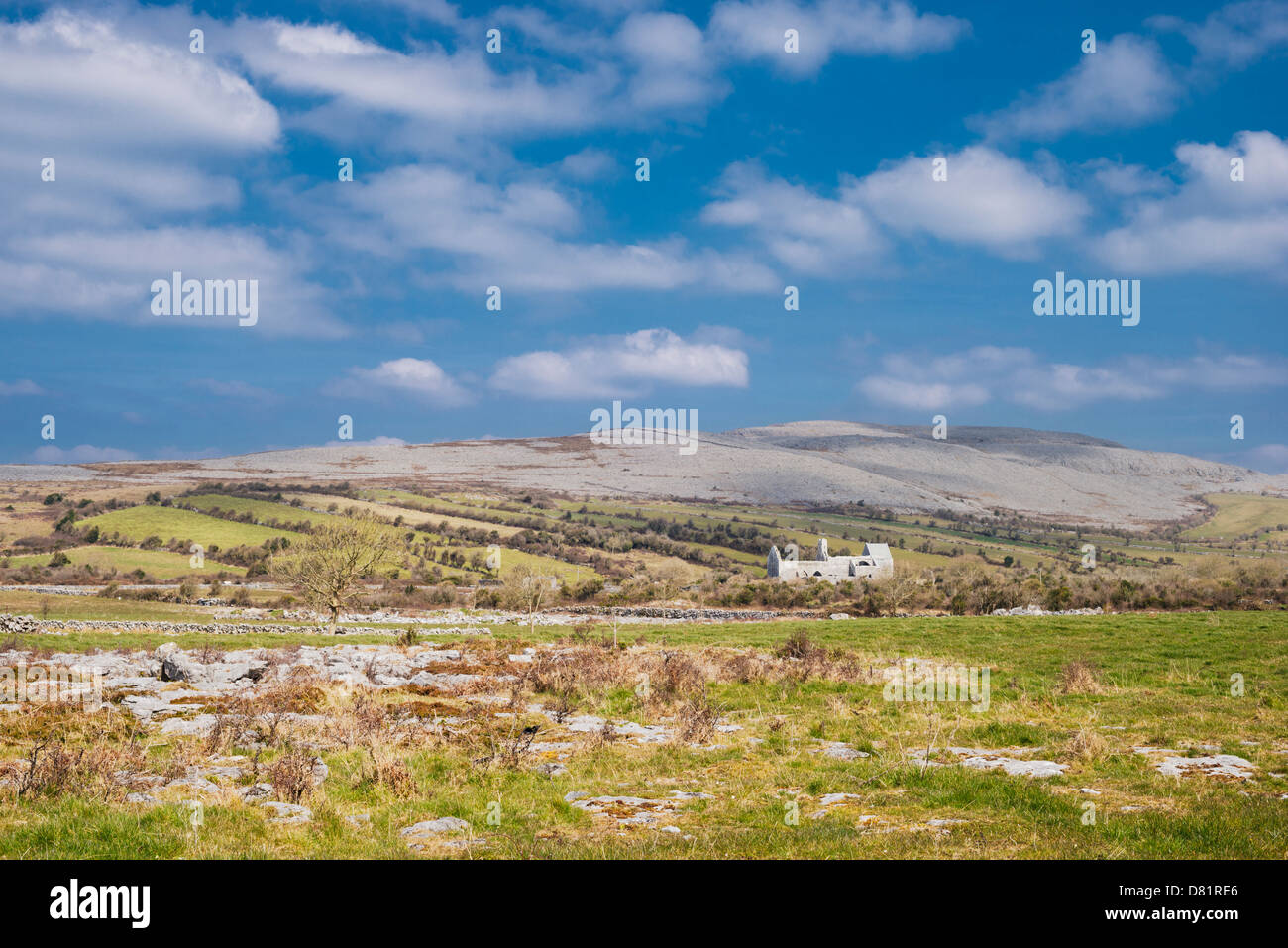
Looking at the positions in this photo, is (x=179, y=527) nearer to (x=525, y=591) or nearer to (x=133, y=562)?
(x=133, y=562)

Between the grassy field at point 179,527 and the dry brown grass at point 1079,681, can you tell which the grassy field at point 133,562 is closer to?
the grassy field at point 179,527

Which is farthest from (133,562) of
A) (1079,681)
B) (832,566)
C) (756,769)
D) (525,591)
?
(1079,681)

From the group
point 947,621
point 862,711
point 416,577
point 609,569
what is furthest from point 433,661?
point 609,569

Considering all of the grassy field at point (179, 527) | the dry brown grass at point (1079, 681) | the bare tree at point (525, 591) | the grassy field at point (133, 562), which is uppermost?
the grassy field at point (179, 527)

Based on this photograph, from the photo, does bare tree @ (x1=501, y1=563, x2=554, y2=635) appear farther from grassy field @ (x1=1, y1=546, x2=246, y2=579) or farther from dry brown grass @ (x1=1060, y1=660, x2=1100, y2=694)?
dry brown grass @ (x1=1060, y1=660, x2=1100, y2=694)

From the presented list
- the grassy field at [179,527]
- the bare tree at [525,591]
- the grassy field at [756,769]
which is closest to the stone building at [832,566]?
the bare tree at [525,591]

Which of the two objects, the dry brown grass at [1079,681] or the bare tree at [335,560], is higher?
the bare tree at [335,560]

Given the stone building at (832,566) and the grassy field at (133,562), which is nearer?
the grassy field at (133,562)
